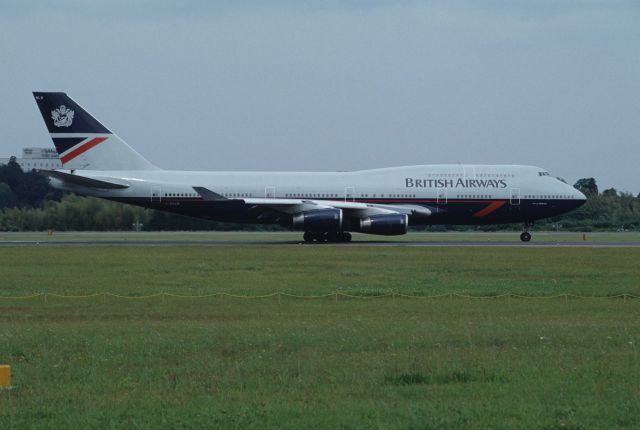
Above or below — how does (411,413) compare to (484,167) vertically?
below

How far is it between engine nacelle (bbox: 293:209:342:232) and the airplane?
1.21 meters

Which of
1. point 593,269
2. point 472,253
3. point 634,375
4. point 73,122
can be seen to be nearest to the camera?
point 634,375

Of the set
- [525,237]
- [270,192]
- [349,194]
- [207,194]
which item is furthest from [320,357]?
[525,237]

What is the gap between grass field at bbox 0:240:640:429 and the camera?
10.1m

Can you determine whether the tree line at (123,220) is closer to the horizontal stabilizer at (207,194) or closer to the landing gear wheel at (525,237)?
the landing gear wheel at (525,237)

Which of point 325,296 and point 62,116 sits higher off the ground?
point 62,116

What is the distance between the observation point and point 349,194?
53312mm

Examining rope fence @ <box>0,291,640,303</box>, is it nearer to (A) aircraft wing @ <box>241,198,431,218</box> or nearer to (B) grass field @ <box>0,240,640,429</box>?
(B) grass field @ <box>0,240,640,429</box>

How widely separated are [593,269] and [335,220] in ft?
58.8

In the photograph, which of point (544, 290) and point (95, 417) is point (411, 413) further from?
point (544, 290)

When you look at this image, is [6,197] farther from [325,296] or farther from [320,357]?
[320,357]

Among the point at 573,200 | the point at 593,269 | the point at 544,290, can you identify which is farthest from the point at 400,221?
the point at 544,290

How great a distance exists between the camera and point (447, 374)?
12164 millimetres

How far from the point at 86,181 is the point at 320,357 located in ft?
129
